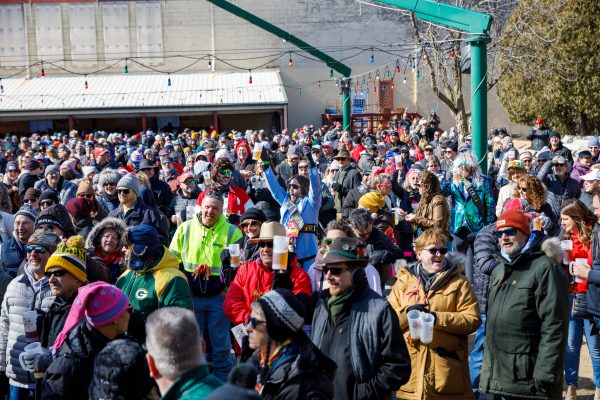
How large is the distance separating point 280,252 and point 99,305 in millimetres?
1773

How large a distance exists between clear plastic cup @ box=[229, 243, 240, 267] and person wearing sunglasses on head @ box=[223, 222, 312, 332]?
68 centimetres

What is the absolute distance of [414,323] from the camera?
5.01 meters

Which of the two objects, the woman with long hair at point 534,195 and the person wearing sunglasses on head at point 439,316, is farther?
the woman with long hair at point 534,195

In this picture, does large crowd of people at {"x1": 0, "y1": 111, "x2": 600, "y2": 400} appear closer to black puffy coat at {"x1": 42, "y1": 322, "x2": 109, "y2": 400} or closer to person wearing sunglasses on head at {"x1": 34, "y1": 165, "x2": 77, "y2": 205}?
black puffy coat at {"x1": 42, "y1": 322, "x2": 109, "y2": 400}

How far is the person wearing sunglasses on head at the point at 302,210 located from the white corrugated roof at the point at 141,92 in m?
27.3

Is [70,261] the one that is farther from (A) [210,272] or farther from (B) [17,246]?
(B) [17,246]

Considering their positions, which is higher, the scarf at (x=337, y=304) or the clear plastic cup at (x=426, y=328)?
the scarf at (x=337, y=304)

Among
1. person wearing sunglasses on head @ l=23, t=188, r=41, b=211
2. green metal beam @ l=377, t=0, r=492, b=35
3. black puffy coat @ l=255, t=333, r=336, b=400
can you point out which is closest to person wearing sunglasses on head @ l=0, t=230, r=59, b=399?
black puffy coat @ l=255, t=333, r=336, b=400

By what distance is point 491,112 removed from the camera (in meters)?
41.4

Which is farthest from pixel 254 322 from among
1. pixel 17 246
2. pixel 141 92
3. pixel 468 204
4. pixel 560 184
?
pixel 141 92

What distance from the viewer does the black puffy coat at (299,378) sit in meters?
3.70

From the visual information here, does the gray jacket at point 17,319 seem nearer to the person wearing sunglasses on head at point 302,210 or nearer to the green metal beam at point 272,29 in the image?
the person wearing sunglasses on head at point 302,210

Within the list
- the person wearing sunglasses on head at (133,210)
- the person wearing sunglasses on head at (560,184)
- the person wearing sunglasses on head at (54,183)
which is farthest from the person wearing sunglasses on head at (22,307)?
the person wearing sunglasses on head at (560,184)

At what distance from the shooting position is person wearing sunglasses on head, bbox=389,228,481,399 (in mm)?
Answer: 5141
